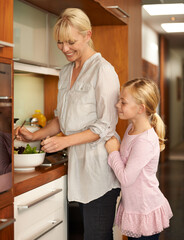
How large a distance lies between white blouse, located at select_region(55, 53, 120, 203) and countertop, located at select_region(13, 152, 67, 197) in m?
0.09

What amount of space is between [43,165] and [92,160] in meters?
0.35

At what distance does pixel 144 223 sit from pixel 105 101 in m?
0.62

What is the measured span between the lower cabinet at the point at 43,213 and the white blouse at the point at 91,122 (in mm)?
100

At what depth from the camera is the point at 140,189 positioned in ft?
6.95

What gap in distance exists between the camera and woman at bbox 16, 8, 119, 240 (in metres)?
2.07

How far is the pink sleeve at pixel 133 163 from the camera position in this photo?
2031 millimetres

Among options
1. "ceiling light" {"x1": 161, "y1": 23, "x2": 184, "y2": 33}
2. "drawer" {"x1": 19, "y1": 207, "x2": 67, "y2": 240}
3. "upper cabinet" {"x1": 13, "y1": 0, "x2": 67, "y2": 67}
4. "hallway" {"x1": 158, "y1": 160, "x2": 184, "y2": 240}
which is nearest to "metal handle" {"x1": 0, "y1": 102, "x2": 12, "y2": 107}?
"drawer" {"x1": 19, "y1": 207, "x2": 67, "y2": 240}

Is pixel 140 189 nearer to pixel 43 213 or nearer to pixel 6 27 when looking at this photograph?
pixel 43 213

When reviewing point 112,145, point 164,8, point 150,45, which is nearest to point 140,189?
point 112,145

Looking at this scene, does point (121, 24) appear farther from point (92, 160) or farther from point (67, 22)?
point (92, 160)

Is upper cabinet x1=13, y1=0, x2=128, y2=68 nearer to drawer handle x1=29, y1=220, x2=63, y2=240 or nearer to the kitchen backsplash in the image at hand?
the kitchen backsplash

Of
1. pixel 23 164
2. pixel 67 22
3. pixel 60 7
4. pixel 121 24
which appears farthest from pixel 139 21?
pixel 23 164

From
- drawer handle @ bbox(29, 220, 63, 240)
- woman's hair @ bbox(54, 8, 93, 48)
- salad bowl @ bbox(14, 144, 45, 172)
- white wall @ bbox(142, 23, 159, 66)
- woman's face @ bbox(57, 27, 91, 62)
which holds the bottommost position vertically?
drawer handle @ bbox(29, 220, 63, 240)

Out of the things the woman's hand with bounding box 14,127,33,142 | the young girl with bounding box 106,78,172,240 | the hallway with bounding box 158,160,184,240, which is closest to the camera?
the young girl with bounding box 106,78,172,240
